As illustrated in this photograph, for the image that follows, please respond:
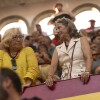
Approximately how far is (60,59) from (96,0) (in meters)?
6.35

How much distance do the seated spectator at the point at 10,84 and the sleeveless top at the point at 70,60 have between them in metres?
1.82

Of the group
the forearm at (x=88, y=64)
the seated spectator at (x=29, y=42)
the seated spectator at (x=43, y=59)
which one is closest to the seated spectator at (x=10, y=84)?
the forearm at (x=88, y=64)

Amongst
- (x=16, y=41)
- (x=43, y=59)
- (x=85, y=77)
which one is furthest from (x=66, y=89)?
(x=43, y=59)

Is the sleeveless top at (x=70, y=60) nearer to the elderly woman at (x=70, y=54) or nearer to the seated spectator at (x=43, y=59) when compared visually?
the elderly woman at (x=70, y=54)

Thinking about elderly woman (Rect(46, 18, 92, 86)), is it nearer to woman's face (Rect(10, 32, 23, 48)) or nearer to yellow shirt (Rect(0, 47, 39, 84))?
yellow shirt (Rect(0, 47, 39, 84))

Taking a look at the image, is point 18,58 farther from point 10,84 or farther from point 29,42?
point 10,84

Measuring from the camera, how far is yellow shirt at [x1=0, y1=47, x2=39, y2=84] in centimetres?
363

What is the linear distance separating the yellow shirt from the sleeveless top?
266 millimetres

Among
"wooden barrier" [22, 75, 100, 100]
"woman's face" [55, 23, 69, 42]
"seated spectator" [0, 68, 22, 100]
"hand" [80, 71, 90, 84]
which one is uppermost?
"woman's face" [55, 23, 69, 42]

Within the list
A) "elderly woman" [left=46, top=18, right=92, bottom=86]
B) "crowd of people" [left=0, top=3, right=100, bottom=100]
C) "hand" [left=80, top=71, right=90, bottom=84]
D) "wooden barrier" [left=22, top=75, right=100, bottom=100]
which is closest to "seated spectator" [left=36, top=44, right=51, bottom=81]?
"crowd of people" [left=0, top=3, right=100, bottom=100]

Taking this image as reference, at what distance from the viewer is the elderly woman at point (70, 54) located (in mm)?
3461

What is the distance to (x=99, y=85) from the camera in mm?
3143

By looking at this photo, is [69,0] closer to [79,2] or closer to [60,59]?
[79,2]

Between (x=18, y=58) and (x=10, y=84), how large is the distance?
2.10 metres
